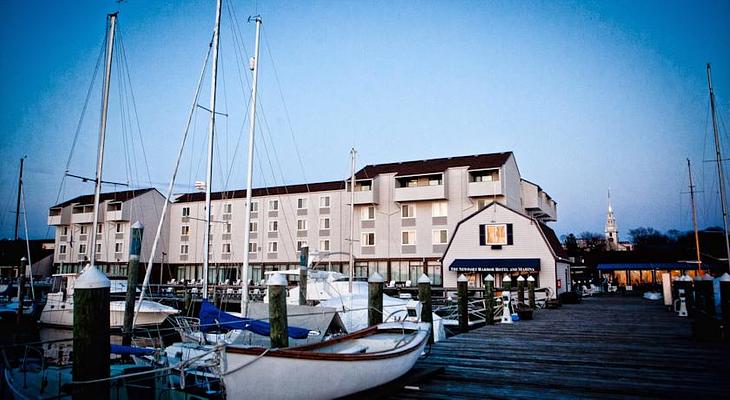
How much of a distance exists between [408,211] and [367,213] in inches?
182

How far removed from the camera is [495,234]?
1539 inches

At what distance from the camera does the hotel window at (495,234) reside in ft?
126

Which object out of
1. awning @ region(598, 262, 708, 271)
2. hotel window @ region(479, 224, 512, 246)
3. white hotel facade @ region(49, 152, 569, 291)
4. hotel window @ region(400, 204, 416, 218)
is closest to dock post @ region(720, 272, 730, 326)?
white hotel facade @ region(49, 152, 569, 291)

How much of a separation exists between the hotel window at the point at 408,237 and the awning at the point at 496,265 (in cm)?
1236

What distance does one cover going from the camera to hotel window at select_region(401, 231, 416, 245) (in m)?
52.3

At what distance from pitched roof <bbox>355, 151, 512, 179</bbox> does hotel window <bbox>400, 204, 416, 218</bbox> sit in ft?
11.5

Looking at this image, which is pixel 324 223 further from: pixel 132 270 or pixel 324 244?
pixel 132 270

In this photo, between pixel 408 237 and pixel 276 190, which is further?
pixel 276 190

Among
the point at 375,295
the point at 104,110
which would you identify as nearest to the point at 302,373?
the point at 375,295

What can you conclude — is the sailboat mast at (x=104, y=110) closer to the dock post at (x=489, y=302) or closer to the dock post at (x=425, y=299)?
the dock post at (x=425, y=299)

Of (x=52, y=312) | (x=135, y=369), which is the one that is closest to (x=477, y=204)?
(x=52, y=312)

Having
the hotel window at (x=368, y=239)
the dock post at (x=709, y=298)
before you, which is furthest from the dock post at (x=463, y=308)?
the hotel window at (x=368, y=239)

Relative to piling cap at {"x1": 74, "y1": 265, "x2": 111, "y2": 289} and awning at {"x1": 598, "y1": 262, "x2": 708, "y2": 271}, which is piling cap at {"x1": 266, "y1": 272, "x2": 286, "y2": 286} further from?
awning at {"x1": 598, "y1": 262, "x2": 708, "y2": 271}

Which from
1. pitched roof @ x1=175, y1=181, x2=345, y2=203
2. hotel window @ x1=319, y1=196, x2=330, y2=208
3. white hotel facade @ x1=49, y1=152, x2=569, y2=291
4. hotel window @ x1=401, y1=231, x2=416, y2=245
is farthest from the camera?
pitched roof @ x1=175, y1=181, x2=345, y2=203
